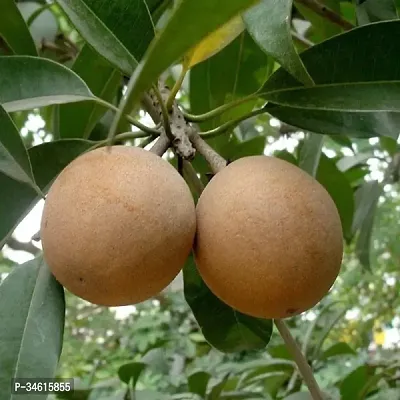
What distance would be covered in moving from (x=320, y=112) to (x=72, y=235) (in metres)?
0.28

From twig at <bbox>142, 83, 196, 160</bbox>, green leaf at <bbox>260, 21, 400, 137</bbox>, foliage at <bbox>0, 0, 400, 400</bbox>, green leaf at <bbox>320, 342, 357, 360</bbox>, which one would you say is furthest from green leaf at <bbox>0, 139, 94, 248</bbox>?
green leaf at <bbox>320, 342, 357, 360</bbox>

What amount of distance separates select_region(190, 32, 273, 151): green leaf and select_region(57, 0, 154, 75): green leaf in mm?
346

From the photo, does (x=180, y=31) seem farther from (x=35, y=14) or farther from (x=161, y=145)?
(x=35, y=14)

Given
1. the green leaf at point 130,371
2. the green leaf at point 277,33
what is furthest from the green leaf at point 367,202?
the green leaf at point 277,33

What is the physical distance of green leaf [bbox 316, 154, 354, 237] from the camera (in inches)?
44.4

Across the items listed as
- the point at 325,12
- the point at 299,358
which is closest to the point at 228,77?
the point at 325,12

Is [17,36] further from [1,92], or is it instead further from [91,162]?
[91,162]

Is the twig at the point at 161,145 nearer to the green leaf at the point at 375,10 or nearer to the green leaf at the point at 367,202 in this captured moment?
the green leaf at the point at 375,10

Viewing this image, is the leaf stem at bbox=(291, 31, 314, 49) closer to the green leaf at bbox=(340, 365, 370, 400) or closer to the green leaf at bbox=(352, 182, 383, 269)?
the green leaf at bbox=(352, 182, 383, 269)

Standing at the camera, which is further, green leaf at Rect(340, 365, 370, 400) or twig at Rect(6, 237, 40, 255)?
twig at Rect(6, 237, 40, 255)

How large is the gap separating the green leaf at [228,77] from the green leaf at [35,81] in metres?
0.33

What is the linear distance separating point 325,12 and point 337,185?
31 cm

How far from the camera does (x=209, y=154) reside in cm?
69

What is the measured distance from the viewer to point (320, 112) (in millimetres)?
668
